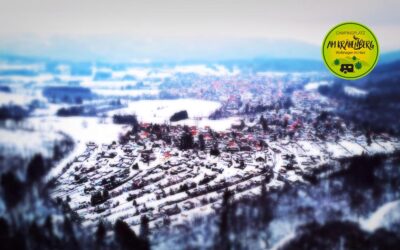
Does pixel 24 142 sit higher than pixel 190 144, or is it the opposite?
pixel 24 142

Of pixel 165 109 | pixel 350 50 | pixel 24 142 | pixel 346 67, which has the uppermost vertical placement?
pixel 350 50

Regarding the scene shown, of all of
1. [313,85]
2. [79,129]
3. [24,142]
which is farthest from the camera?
[313,85]

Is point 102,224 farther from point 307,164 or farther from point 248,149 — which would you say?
point 307,164

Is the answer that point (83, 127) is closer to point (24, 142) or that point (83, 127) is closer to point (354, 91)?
point (24, 142)

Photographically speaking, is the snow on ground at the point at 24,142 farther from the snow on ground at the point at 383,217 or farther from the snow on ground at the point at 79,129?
the snow on ground at the point at 383,217

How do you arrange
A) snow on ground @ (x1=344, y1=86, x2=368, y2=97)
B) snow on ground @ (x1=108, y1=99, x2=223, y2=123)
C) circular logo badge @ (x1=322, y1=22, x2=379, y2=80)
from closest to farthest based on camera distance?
circular logo badge @ (x1=322, y1=22, x2=379, y2=80) → snow on ground @ (x1=108, y1=99, x2=223, y2=123) → snow on ground @ (x1=344, y1=86, x2=368, y2=97)

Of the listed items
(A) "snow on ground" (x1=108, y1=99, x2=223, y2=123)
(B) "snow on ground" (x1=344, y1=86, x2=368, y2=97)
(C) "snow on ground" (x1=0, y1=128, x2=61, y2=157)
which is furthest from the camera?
(B) "snow on ground" (x1=344, y1=86, x2=368, y2=97)

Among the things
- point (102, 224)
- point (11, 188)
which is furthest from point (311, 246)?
point (11, 188)

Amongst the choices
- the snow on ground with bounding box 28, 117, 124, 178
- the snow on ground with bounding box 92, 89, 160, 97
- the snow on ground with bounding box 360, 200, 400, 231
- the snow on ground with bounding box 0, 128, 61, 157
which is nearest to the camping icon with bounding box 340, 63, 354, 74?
the snow on ground with bounding box 360, 200, 400, 231

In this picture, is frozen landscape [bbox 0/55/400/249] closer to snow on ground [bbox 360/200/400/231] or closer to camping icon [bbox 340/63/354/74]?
snow on ground [bbox 360/200/400/231]

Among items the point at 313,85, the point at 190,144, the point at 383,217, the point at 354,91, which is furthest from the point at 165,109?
the point at 383,217
